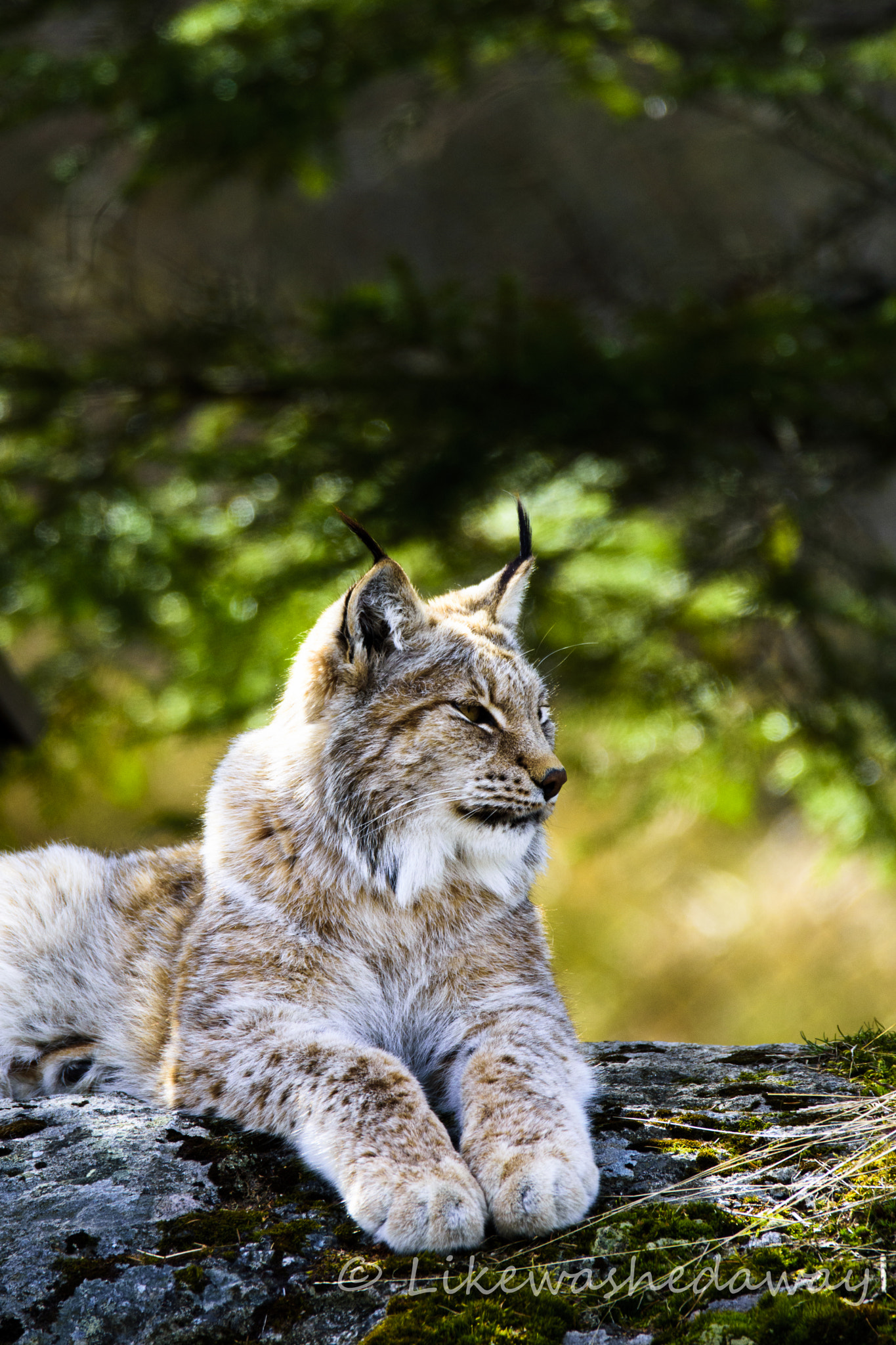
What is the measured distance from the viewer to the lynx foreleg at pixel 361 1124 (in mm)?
2225

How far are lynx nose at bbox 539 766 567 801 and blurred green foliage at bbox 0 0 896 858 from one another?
232cm

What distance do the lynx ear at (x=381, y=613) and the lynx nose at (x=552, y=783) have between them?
1.88 ft

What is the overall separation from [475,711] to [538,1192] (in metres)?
1.26

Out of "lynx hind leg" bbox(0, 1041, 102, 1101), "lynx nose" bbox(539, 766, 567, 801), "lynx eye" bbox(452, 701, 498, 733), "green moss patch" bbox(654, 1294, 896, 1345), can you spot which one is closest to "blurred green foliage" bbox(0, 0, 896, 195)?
"lynx eye" bbox(452, 701, 498, 733)

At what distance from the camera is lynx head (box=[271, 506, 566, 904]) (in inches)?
119

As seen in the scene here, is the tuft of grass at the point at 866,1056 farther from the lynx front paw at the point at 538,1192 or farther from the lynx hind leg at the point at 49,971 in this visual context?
the lynx hind leg at the point at 49,971

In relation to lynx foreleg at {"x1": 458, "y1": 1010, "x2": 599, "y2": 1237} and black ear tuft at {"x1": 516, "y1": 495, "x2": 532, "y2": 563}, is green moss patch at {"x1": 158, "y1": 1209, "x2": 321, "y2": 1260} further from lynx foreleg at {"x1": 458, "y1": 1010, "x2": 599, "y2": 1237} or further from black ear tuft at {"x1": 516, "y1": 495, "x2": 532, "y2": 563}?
black ear tuft at {"x1": 516, "y1": 495, "x2": 532, "y2": 563}

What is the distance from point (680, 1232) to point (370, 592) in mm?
1735

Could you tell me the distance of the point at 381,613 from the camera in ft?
10.4

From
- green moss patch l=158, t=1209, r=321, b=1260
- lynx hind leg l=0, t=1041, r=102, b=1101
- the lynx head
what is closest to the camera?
green moss patch l=158, t=1209, r=321, b=1260

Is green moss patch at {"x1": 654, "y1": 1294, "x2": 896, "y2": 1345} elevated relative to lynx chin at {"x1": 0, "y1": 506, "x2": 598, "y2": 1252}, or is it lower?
lower

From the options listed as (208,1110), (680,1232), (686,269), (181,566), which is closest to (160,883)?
(208,1110)

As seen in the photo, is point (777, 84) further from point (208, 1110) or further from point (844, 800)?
point (208, 1110)

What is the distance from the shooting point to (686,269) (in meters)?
10.8
